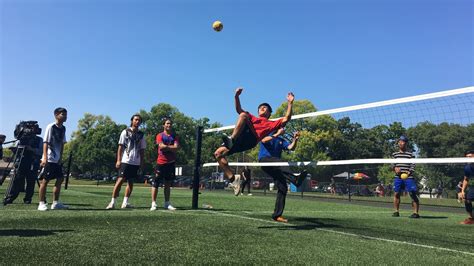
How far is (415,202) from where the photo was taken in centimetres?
930

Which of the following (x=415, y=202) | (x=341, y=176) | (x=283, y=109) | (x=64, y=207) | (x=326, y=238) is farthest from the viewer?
(x=283, y=109)

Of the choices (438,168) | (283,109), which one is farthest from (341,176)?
(283,109)

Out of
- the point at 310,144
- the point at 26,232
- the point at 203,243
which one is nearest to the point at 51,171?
the point at 26,232

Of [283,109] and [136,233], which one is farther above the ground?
[283,109]

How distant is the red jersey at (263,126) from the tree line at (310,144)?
18.7 metres

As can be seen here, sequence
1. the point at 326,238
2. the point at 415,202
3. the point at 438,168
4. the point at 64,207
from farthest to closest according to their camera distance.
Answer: the point at 438,168 < the point at 415,202 < the point at 64,207 < the point at 326,238

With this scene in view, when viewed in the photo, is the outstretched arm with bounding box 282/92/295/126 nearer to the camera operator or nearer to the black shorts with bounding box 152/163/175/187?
the black shorts with bounding box 152/163/175/187

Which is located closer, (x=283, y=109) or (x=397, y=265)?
(x=397, y=265)

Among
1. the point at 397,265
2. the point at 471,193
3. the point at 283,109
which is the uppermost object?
the point at 283,109

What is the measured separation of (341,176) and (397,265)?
1185 inches

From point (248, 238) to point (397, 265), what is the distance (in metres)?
1.75

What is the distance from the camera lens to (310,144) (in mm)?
41094

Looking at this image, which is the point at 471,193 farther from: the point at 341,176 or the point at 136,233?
the point at 341,176

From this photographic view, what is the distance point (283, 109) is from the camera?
5297cm
